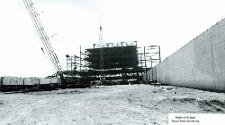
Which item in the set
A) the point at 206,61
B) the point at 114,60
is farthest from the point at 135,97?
the point at 114,60

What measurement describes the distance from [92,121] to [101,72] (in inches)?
3395

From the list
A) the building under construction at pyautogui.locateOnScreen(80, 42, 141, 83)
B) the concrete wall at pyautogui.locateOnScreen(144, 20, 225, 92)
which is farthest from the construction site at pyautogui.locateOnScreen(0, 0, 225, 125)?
the building under construction at pyautogui.locateOnScreen(80, 42, 141, 83)

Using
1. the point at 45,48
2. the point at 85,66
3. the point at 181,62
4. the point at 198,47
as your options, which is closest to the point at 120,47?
the point at 85,66

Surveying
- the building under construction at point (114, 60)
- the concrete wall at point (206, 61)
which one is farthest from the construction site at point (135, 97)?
the building under construction at point (114, 60)

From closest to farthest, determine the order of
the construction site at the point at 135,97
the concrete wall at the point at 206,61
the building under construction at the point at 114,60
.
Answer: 1. the construction site at the point at 135,97
2. the concrete wall at the point at 206,61
3. the building under construction at the point at 114,60

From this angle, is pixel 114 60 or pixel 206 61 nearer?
pixel 206 61

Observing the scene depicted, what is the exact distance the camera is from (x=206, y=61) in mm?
19688

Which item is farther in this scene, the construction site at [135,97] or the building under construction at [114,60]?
the building under construction at [114,60]

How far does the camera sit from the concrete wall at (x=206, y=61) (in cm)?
1647

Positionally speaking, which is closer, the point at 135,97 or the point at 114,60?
the point at 135,97

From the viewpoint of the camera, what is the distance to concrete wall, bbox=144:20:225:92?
16469 millimetres

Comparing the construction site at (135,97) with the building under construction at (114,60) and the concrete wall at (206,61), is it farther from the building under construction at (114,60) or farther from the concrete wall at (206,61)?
the building under construction at (114,60)

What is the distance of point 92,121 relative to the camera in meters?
8.71

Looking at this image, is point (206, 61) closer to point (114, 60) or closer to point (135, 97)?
point (135, 97)
